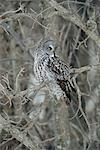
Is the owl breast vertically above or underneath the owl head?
underneath

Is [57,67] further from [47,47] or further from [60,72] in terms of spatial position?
[47,47]

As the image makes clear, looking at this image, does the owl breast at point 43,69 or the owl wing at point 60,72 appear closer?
the owl wing at point 60,72

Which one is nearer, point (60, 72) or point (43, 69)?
point (60, 72)

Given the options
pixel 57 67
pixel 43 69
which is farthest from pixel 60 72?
pixel 43 69

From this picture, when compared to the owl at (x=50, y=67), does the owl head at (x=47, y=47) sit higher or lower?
higher

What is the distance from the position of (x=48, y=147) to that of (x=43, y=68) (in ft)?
7.37

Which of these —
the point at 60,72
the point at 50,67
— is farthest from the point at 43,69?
the point at 60,72

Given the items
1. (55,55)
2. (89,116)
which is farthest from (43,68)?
(89,116)

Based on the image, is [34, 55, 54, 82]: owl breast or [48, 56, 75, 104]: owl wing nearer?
[48, 56, 75, 104]: owl wing

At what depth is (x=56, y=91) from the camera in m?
5.46

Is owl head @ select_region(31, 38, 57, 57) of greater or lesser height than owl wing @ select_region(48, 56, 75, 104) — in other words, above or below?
→ above

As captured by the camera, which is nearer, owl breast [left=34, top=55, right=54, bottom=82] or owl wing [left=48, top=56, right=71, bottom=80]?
owl wing [left=48, top=56, right=71, bottom=80]

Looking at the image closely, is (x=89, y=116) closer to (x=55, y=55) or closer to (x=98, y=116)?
(x=98, y=116)

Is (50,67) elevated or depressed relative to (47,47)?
depressed
